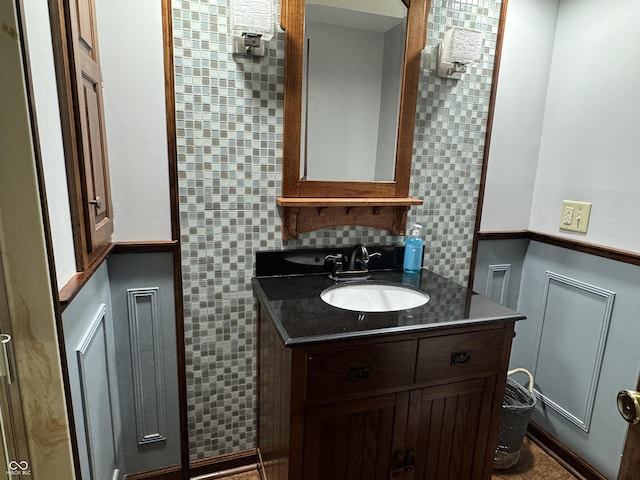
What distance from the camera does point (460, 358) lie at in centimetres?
128

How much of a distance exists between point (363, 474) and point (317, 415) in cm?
29

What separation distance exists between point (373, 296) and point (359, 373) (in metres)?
0.44

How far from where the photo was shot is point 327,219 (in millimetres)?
1585

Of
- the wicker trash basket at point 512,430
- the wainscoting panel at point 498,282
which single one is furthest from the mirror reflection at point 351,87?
the wicker trash basket at point 512,430

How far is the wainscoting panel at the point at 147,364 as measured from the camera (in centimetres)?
146

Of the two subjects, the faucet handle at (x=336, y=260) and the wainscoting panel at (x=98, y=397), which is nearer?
the wainscoting panel at (x=98, y=397)

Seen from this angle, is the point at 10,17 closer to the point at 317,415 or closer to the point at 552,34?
the point at 317,415

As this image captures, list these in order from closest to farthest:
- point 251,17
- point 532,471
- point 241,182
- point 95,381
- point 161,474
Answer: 1. point 95,381
2. point 251,17
3. point 241,182
4. point 161,474
5. point 532,471

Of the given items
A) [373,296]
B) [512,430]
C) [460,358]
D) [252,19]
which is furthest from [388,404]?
[252,19]

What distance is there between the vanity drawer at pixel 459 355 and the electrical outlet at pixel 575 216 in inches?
27.9

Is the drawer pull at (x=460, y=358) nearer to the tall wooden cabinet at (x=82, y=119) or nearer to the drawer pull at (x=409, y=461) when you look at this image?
the drawer pull at (x=409, y=461)

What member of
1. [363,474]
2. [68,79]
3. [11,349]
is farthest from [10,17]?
[363,474]

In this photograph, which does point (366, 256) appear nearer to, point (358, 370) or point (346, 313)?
point (346, 313)

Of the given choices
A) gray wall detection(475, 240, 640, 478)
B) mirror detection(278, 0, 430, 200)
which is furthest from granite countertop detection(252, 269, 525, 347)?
gray wall detection(475, 240, 640, 478)
